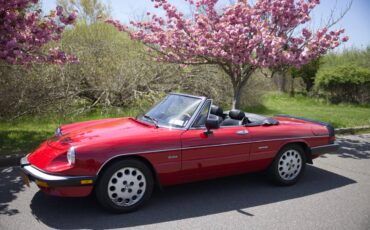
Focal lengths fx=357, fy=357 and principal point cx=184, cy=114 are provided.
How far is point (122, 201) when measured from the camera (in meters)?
4.14

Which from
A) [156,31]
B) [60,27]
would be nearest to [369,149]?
[156,31]

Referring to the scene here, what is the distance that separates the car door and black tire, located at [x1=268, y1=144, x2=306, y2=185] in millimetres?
549

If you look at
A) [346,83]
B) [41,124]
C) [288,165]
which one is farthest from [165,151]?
[346,83]

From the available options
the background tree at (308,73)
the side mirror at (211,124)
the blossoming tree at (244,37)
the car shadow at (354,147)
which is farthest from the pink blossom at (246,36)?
the background tree at (308,73)

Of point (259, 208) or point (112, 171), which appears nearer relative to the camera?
point (112, 171)

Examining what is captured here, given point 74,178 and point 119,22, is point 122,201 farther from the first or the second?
point 119,22

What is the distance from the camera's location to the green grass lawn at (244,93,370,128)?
11703 mm

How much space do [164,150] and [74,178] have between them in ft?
3.55

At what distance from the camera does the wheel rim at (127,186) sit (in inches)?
161

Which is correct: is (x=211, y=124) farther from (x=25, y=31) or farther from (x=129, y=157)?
(x=25, y=31)

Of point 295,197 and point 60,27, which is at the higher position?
point 60,27

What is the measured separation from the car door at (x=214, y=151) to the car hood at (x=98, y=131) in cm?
55

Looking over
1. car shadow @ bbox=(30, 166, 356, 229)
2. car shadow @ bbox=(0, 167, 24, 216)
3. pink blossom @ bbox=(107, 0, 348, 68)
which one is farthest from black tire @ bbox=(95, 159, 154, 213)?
pink blossom @ bbox=(107, 0, 348, 68)

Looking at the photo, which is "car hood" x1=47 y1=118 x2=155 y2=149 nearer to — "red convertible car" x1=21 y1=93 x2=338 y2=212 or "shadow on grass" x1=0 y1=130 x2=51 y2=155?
"red convertible car" x1=21 y1=93 x2=338 y2=212
